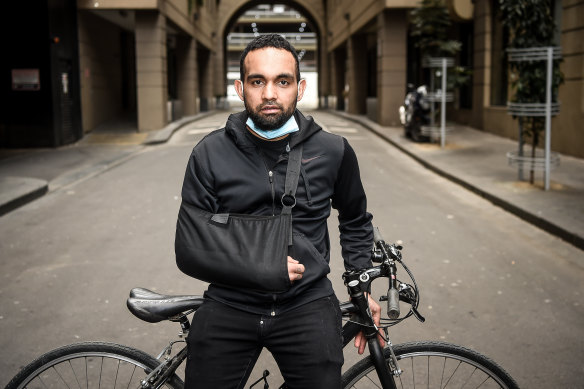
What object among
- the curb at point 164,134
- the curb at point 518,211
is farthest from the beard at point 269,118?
the curb at point 164,134

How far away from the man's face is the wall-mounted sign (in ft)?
61.1

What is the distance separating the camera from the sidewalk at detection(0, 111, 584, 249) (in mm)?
8812

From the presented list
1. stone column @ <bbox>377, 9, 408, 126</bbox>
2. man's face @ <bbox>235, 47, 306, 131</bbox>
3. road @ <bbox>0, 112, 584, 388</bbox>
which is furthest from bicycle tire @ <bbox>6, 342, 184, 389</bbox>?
stone column @ <bbox>377, 9, 408, 126</bbox>

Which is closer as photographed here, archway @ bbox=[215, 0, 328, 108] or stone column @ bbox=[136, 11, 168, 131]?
stone column @ bbox=[136, 11, 168, 131]

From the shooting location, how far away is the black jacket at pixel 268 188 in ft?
7.77

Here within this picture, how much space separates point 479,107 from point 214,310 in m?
19.9

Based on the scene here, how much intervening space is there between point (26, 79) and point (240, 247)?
19019 millimetres

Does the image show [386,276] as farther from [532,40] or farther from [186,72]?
[186,72]

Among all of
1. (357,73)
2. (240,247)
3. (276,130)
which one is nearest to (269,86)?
(276,130)

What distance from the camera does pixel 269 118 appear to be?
241cm

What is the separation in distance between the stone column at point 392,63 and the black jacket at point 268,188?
2200 cm

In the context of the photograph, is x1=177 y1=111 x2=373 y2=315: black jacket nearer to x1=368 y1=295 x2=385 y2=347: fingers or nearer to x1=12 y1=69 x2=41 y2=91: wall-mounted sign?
x1=368 y1=295 x2=385 y2=347: fingers

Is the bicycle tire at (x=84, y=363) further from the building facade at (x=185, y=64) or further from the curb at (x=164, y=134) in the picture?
the curb at (x=164, y=134)

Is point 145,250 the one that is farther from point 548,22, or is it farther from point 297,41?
point 297,41
